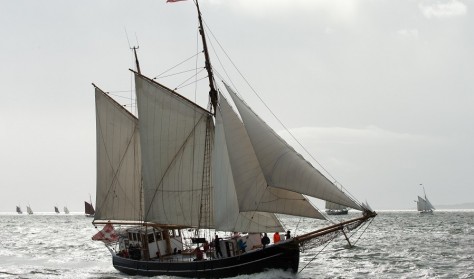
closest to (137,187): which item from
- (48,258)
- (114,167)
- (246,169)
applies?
(114,167)

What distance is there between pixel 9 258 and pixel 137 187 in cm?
2458

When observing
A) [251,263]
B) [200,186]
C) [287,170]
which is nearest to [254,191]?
[287,170]

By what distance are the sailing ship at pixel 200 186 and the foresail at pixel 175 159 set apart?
7 centimetres

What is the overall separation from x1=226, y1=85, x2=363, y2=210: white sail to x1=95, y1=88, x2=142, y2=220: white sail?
57.0ft

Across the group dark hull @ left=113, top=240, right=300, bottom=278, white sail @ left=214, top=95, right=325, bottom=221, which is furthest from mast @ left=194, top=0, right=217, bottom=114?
dark hull @ left=113, top=240, right=300, bottom=278

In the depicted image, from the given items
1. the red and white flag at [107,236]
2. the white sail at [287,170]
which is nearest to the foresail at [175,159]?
the red and white flag at [107,236]

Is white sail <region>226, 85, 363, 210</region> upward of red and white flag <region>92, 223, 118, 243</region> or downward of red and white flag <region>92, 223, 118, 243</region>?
upward

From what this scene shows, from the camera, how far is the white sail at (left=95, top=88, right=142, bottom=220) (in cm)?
4825

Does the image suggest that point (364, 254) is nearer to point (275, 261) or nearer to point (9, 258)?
point (275, 261)

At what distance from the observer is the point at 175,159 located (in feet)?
136

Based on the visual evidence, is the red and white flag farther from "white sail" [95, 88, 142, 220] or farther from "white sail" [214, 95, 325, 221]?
"white sail" [214, 95, 325, 221]

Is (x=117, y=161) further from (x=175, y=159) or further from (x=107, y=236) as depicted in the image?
(x=175, y=159)

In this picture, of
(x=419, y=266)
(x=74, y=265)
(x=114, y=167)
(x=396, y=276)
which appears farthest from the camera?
(x=74, y=265)

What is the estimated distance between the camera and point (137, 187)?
48156mm
